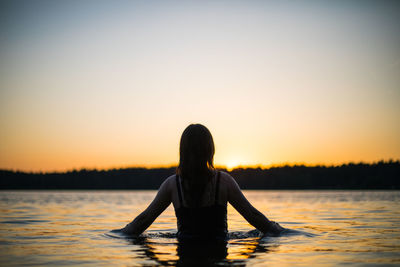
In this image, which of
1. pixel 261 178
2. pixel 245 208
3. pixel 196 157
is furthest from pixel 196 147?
pixel 261 178

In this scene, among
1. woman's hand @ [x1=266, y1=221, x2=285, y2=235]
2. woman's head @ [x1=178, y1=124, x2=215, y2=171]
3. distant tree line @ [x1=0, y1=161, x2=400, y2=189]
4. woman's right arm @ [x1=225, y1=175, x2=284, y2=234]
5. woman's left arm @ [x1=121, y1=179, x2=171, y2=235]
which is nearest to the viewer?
woman's head @ [x1=178, y1=124, x2=215, y2=171]

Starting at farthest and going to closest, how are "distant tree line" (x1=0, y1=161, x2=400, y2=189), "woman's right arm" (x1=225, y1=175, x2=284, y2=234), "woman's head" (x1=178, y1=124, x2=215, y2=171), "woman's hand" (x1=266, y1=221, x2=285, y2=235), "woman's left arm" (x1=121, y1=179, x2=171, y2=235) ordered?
"distant tree line" (x1=0, y1=161, x2=400, y2=189), "woman's hand" (x1=266, y1=221, x2=285, y2=235), "woman's left arm" (x1=121, y1=179, x2=171, y2=235), "woman's right arm" (x1=225, y1=175, x2=284, y2=234), "woman's head" (x1=178, y1=124, x2=215, y2=171)

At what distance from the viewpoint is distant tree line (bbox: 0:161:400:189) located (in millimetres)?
77750

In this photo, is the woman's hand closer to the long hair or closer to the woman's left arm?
the long hair

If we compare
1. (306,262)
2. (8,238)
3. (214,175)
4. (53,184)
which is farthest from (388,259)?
(53,184)

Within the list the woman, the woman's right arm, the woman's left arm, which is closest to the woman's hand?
the woman's right arm

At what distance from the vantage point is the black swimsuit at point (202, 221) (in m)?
5.68

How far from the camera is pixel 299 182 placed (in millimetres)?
86438

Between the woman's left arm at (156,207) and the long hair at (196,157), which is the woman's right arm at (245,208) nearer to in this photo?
the long hair at (196,157)

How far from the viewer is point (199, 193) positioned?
5.57 m

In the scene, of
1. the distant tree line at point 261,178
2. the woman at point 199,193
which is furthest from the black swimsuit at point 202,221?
the distant tree line at point 261,178

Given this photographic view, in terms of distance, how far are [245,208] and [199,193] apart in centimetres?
78

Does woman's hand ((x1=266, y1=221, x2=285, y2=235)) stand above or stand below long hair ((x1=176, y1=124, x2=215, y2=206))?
below

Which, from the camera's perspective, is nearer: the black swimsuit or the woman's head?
the woman's head
